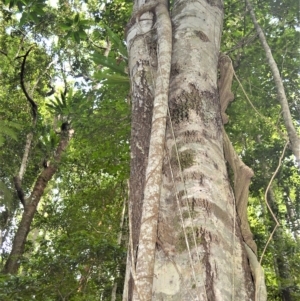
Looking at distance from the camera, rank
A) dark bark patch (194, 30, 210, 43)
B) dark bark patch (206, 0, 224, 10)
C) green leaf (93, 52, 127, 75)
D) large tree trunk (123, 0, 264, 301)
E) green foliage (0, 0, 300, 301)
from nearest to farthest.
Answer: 1. large tree trunk (123, 0, 264, 301)
2. dark bark patch (194, 30, 210, 43)
3. dark bark patch (206, 0, 224, 10)
4. green leaf (93, 52, 127, 75)
5. green foliage (0, 0, 300, 301)

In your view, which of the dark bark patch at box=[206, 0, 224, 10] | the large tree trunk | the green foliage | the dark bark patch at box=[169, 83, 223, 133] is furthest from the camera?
the green foliage

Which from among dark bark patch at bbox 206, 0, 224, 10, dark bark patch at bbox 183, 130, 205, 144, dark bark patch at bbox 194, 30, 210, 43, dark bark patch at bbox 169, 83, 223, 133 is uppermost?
dark bark patch at bbox 206, 0, 224, 10

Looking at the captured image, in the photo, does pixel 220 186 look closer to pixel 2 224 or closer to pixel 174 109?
pixel 174 109

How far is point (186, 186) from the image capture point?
5.53 feet

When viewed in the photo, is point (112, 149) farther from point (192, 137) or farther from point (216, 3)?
point (192, 137)

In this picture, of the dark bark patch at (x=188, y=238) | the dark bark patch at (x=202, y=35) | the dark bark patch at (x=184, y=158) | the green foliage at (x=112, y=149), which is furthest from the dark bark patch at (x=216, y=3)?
the dark bark patch at (x=188, y=238)

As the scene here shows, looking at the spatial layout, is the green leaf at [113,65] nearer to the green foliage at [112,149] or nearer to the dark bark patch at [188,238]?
the green foliage at [112,149]

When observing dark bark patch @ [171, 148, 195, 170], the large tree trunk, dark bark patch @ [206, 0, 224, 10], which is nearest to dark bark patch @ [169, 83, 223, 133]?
the large tree trunk

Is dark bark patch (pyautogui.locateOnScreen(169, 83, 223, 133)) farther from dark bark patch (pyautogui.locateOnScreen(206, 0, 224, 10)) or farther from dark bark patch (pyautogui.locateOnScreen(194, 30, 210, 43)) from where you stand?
dark bark patch (pyautogui.locateOnScreen(206, 0, 224, 10))

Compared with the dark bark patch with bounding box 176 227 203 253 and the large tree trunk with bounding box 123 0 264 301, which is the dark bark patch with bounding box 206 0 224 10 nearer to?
the large tree trunk with bounding box 123 0 264 301

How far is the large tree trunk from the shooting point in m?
1.43

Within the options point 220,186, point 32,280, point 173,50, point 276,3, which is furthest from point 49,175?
point 220,186

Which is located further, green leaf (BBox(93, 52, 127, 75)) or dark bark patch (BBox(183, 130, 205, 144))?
green leaf (BBox(93, 52, 127, 75))

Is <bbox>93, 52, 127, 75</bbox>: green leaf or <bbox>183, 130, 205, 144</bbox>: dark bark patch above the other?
<bbox>93, 52, 127, 75</bbox>: green leaf
